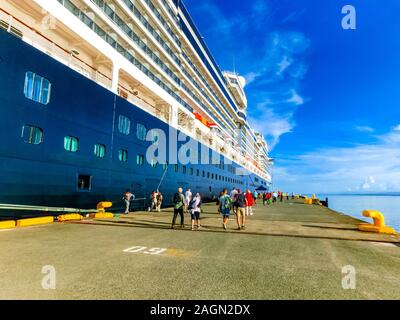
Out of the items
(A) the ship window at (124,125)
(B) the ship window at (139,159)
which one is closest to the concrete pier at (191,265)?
(A) the ship window at (124,125)

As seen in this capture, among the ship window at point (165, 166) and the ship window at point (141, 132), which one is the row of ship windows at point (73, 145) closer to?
the ship window at point (165, 166)

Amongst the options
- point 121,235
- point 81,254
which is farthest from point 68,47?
point 81,254

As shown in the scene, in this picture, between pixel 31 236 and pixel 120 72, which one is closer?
pixel 31 236

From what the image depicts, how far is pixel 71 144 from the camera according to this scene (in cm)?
1256

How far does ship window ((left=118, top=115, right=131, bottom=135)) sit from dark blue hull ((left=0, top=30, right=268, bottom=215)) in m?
0.33

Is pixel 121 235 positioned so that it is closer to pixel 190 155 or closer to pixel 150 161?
pixel 150 161

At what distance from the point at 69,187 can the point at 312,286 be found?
11477mm

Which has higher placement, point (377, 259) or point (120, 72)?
point (120, 72)

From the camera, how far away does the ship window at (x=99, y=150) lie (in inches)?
554

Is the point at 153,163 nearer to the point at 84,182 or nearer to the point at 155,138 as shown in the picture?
the point at 155,138

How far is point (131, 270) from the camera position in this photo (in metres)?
5.16

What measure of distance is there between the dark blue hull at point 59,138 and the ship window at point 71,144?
241mm

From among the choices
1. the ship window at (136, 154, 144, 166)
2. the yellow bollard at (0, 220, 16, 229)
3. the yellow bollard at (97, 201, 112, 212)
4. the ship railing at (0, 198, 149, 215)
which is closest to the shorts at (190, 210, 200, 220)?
the yellow bollard at (97, 201, 112, 212)

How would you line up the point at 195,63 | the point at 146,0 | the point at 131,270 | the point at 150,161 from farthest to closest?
the point at 195,63
the point at 146,0
the point at 150,161
the point at 131,270
